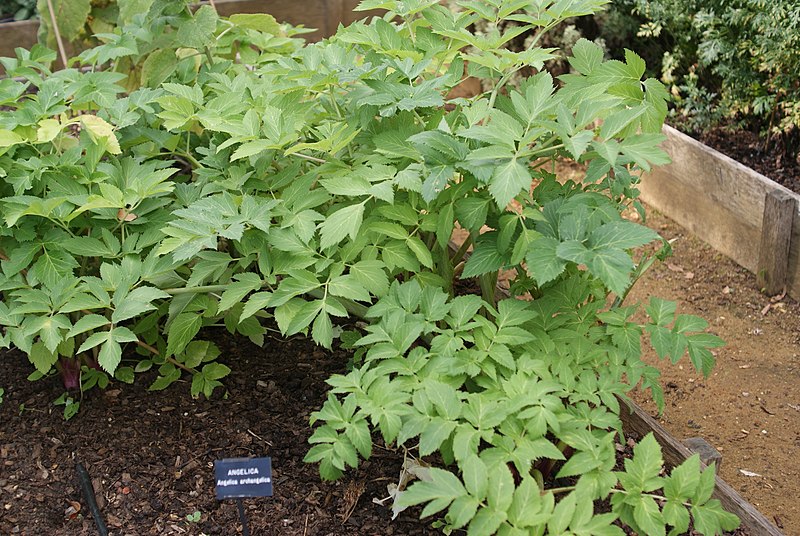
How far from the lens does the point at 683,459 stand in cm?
235

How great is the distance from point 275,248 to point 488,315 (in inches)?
26.0

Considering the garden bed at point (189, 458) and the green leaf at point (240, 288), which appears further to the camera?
the garden bed at point (189, 458)

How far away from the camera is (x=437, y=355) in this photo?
1.93 metres

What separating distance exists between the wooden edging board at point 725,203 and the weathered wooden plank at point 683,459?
1404 millimetres

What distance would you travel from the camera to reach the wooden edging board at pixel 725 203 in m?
3.55

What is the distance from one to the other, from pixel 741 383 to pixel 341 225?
2006 mm

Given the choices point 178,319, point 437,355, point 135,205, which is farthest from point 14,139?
point 437,355

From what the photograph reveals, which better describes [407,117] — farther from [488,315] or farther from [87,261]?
[87,261]

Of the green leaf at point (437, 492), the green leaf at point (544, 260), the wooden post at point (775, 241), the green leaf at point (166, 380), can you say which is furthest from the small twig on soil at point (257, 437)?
the wooden post at point (775, 241)

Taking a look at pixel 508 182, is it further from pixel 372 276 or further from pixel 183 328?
pixel 183 328

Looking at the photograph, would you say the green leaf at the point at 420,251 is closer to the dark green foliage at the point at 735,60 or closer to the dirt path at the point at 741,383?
the dirt path at the point at 741,383

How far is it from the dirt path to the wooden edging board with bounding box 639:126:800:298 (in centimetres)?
10

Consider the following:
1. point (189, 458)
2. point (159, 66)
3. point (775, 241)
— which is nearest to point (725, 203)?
point (775, 241)

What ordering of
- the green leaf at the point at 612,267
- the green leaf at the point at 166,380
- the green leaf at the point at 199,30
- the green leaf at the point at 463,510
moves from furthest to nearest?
the green leaf at the point at 199,30
the green leaf at the point at 166,380
the green leaf at the point at 612,267
the green leaf at the point at 463,510
